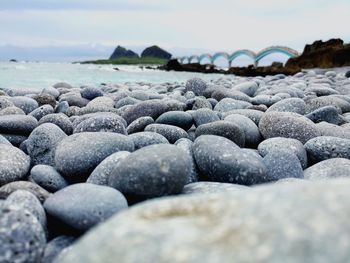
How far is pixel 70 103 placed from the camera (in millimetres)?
5156

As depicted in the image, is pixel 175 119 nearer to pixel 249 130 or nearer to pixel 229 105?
pixel 249 130

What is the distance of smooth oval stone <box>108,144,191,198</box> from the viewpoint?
182 cm

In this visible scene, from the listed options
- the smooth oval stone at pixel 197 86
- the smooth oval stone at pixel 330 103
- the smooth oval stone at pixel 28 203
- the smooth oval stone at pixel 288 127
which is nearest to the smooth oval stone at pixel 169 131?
the smooth oval stone at pixel 288 127

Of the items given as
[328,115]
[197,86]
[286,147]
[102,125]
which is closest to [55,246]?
[102,125]

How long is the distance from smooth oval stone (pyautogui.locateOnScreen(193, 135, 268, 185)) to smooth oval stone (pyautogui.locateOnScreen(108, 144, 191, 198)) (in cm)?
36

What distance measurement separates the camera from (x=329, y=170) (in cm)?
245

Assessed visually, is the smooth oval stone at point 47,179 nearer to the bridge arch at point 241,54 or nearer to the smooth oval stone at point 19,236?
the smooth oval stone at point 19,236

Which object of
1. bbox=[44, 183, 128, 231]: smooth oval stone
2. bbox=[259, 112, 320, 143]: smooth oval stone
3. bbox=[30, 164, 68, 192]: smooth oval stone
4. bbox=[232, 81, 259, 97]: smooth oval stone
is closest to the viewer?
bbox=[44, 183, 128, 231]: smooth oval stone

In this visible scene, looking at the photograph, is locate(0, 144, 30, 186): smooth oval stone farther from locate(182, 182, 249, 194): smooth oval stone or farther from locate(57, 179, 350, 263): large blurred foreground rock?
locate(57, 179, 350, 263): large blurred foreground rock

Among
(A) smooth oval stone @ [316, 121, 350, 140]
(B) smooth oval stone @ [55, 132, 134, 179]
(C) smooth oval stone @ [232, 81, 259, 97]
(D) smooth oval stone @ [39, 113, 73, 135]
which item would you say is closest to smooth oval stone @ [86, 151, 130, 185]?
(B) smooth oval stone @ [55, 132, 134, 179]

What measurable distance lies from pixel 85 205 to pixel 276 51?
111ft

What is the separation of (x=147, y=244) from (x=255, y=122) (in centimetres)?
286

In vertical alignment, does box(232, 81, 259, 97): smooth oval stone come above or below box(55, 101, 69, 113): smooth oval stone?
above

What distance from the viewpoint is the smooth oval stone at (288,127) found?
10.6 ft
